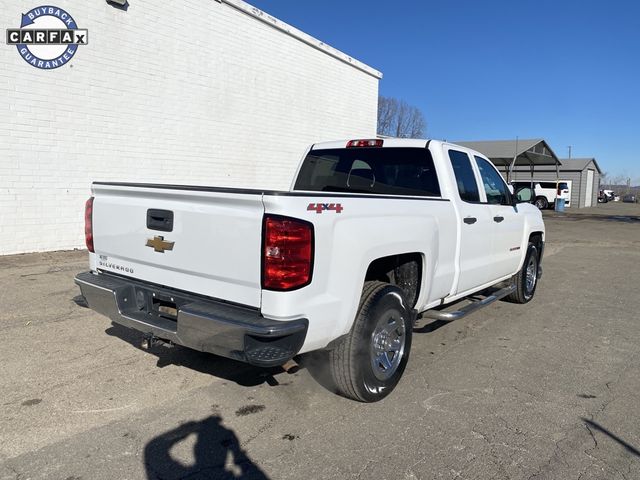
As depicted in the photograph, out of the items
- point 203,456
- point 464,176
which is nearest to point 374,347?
point 203,456

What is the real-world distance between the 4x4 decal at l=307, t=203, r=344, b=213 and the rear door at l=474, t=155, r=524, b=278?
275cm

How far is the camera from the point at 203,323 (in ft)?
9.84

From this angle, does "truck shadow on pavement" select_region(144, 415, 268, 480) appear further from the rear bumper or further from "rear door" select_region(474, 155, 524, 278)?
"rear door" select_region(474, 155, 524, 278)

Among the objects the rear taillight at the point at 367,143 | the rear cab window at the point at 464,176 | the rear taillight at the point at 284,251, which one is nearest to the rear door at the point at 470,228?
the rear cab window at the point at 464,176

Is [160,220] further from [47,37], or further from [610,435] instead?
[47,37]

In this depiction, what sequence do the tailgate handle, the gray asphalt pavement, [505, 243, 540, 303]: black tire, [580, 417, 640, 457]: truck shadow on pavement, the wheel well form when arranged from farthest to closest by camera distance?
[505, 243, 540, 303]: black tire → the wheel well → the tailgate handle → [580, 417, 640, 457]: truck shadow on pavement → the gray asphalt pavement

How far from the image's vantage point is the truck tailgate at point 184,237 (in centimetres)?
297

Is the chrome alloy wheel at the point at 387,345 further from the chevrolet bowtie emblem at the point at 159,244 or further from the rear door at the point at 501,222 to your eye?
the rear door at the point at 501,222

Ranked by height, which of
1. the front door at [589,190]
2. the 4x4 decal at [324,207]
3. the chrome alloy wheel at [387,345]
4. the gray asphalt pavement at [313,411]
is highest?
the front door at [589,190]

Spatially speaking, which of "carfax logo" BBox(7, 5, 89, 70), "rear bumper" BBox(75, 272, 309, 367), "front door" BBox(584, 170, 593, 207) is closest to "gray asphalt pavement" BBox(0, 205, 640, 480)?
"rear bumper" BBox(75, 272, 309, 367)

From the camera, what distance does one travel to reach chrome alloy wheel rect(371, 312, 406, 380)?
12.1 feet

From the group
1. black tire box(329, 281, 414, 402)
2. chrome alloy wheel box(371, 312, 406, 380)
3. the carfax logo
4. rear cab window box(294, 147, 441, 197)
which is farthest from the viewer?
the carfax logo

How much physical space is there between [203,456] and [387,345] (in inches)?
61.1

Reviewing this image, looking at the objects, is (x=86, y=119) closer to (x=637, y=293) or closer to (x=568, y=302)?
(x=568, y=302)
